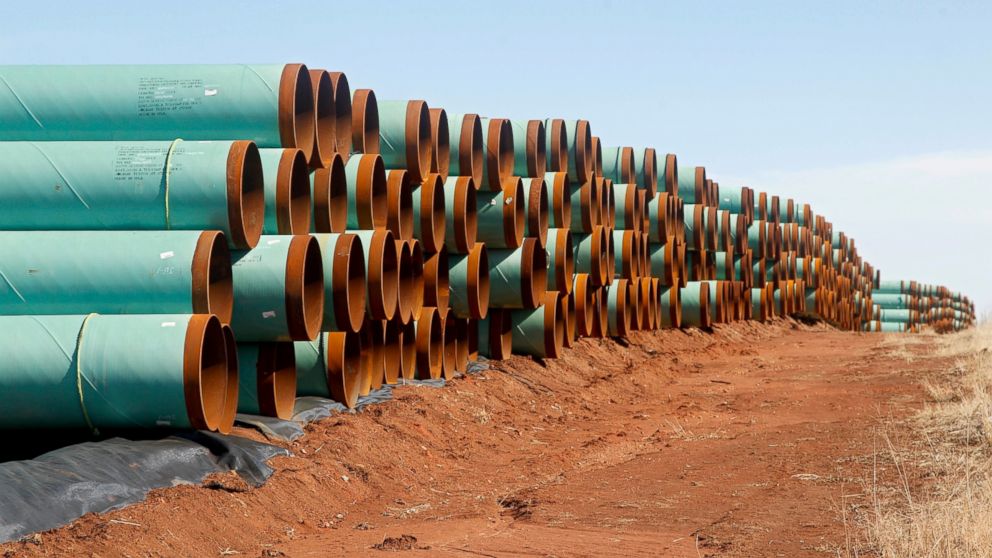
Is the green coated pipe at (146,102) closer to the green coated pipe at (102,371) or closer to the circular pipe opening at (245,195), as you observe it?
the circular pipe opening at (245,195)

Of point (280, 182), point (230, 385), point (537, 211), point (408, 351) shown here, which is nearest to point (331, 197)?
point (280, 182)

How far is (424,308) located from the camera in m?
12.8

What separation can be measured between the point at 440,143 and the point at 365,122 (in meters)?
2.15

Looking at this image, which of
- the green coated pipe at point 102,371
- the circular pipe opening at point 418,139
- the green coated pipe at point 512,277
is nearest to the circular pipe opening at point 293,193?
the green coated pipe at point 102,371

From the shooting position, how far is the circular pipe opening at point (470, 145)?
1406 centimetres

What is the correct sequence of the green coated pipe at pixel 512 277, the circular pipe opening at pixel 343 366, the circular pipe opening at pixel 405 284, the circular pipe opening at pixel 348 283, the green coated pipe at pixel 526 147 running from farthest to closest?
the green coated pipe at pixel 526 147 → the green coated pipe at pixel 512 277 → the circular pipe opening at pixel 405 284 → the circular pipe opening at pixel 343 366 → the circular pipe opening at pixel 348 283

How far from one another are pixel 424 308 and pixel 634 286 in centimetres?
909

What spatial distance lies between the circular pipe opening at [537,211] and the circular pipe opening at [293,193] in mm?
6197

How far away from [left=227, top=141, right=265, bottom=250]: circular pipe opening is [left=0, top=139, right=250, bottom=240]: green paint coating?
0.16 ft

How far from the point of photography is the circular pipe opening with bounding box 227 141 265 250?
8.05 meters

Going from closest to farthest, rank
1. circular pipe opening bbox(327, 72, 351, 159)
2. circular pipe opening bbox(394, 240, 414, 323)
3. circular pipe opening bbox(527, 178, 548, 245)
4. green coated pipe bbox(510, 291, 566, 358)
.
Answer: circular pipe opening bbox(327, 72, 351, 159), circular pipe opening bbox(394, 240, 414, 323), circular pipe opening bbox(527, 178, 548, 245), green coated pipe bbox(510, 291, 566, 358)

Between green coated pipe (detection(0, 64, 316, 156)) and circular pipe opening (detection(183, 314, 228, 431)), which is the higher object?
green coated pipe (detection(0, 64, 316, 156))

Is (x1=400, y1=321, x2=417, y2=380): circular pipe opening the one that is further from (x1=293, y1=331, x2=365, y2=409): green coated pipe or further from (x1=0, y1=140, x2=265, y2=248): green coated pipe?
(x1=0, y1=140, x2=265, y2=248): green coated pipe

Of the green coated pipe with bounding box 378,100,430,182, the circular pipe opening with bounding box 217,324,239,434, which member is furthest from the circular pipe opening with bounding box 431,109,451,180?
the circular pipe opening with bounding box 217,324,239,434
